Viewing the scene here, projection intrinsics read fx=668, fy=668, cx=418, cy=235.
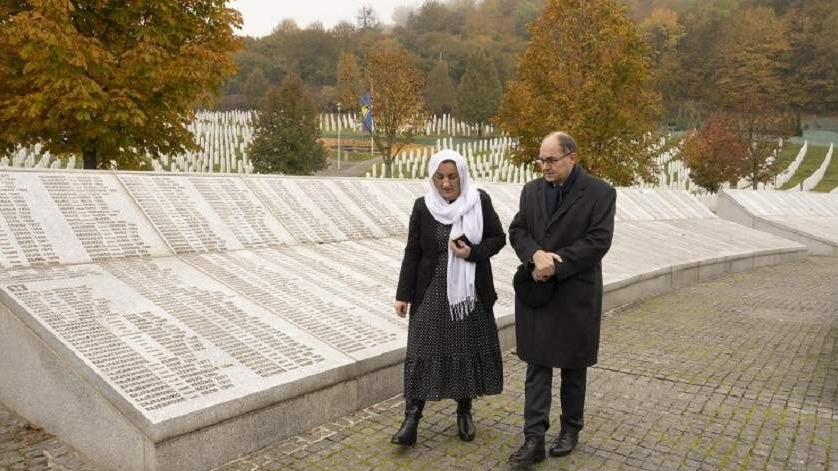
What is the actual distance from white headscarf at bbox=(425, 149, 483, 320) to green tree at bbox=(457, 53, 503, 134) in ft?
201

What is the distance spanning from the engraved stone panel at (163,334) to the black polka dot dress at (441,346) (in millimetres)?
807

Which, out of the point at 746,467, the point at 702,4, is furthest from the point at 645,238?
the point at 702,4

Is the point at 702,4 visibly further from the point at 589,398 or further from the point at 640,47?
the point at 589,398

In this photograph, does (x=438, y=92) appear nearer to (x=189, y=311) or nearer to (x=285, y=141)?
(x=285, y=141)

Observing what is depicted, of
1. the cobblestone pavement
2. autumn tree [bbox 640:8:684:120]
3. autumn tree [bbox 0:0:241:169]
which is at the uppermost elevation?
autumn tree [bbox 640:8:684:120]

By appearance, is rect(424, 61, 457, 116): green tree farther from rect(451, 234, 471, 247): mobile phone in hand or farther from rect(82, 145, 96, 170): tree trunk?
rect(451, 234, 471, 247): mobile phone in hand

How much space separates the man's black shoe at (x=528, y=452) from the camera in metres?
3.91

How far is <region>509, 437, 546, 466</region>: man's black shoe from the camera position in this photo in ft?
12.8

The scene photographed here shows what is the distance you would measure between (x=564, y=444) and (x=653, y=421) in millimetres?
1021

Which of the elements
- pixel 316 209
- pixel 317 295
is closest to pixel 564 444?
pixel 317 295

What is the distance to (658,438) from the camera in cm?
450

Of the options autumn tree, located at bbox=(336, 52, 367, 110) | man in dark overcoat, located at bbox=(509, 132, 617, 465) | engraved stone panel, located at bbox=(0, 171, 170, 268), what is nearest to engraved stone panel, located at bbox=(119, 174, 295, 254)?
engraved stone panel, located at bbox=(0, 171, 170, 268)

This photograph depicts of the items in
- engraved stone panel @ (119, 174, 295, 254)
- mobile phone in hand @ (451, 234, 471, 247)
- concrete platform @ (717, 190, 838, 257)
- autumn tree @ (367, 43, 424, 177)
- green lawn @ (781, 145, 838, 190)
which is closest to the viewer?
mobile phone in hand @ (451, 234, 471, 247)

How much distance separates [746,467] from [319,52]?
337 ft
